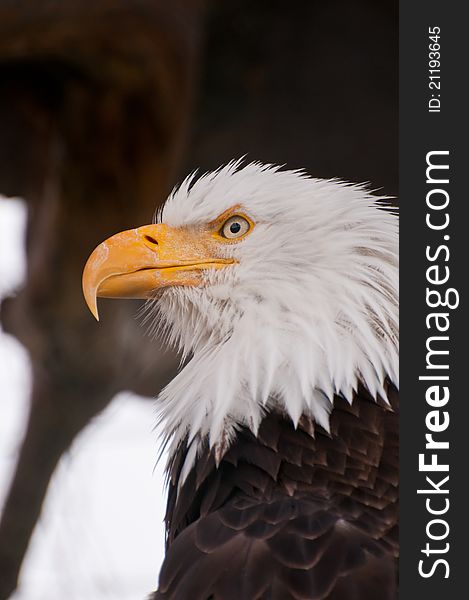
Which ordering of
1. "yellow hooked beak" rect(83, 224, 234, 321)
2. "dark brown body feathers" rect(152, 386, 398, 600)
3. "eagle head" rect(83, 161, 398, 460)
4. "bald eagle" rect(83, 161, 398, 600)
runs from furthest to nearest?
1. "yellow hooked beak" rect(83, 224, 234, 321)
2. "eagle head" rect(83, 161, 398, 460)
3. "bald eagle" rect(83, 161, 398, 600)
4. "dark brown body feathers" rect(152, 386, 398, 600)

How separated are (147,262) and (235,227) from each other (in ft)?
0.79

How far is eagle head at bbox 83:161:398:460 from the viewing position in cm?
272

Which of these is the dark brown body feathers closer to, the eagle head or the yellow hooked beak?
the eagle head

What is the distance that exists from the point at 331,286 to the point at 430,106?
49 centimetres

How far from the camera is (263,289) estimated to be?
284 centimetres

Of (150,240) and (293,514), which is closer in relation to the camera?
(293,514)

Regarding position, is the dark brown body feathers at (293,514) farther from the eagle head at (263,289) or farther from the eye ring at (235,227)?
the eye ring at (235,227)

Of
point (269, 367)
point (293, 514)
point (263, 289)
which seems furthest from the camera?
point (263, 289)

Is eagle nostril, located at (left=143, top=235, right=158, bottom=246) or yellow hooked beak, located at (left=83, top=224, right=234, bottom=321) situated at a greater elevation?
eagle nostril, located at (left=143, top=235, right=158, bottom=246)

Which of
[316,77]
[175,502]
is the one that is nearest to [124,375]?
[316,77]

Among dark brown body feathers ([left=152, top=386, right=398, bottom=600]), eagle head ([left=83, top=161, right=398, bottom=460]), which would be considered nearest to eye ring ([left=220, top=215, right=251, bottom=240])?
eagle head ([left=83, top=161, right=398, bottom=460])

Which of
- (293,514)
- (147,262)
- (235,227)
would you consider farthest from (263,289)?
(293,514)

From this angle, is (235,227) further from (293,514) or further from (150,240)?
(293,514)

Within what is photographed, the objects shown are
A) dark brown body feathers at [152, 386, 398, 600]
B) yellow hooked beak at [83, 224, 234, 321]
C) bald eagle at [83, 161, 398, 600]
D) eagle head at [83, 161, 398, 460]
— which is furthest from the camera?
yellow hooked beak at [83, 224, 234, 321]
